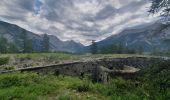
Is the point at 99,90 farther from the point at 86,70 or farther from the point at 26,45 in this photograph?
the point at 26,45

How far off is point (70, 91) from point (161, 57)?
468cm

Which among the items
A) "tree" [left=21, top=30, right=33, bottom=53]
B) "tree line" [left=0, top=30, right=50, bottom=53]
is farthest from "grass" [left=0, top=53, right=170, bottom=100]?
"tree" [left=21, top=30, right=33, bottom=53]

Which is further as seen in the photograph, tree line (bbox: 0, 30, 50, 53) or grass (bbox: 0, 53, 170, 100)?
tree line (bbox: 0, 30, 50, 53)

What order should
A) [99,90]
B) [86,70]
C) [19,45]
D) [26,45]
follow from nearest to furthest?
[99,90]
[86,70]
[26,45]
[19,45]

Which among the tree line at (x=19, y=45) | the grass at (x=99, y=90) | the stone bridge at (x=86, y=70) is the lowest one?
the grass at (x=99, y=90)

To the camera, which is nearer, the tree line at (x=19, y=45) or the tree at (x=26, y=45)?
the tree line at (x=19, y=45)

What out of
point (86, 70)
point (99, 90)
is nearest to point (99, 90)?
point (99, 90)

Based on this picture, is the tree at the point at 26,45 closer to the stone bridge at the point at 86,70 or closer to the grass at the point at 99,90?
the stone bridge at the point at 86,70

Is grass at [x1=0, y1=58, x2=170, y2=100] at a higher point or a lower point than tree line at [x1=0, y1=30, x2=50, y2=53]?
lower

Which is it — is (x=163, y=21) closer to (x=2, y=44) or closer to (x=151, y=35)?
(x=151, y=35)

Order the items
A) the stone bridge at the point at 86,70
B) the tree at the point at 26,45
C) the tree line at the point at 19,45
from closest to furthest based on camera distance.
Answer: the stone bridge at the point at 86,70 → the tree line at the point at 19,45 → the tree at the point at 26,45

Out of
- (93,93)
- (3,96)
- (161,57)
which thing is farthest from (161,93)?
(3,96)

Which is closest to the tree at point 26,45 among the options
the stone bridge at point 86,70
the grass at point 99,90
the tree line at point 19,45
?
the tree line at point 19,45

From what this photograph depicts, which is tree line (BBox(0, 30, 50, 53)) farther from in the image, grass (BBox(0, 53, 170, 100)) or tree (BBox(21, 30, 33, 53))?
grass (BBox(0, 53, 170, 100))
